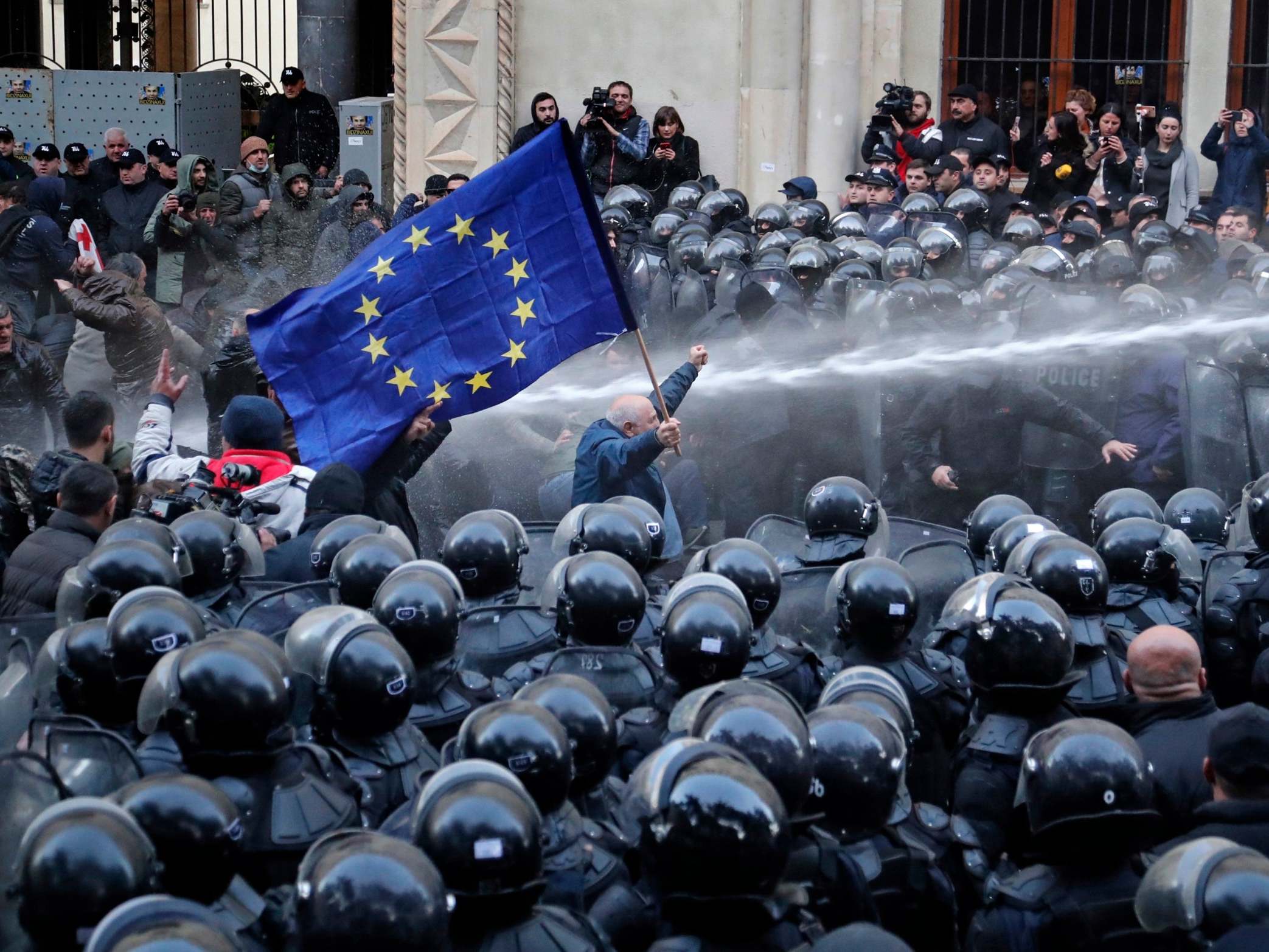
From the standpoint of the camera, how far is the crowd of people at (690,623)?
3.41 m

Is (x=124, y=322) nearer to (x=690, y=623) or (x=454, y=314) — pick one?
(x=454, y=314)

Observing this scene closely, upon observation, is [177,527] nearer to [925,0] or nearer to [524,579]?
[524,579]

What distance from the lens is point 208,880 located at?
3.55 metres

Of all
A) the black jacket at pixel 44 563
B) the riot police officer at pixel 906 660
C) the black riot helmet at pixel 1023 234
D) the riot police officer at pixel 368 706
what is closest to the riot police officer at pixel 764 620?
the riot police officer at pixel 906 660

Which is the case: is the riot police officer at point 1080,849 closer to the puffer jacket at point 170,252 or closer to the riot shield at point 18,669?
the riot shield at point 18,669

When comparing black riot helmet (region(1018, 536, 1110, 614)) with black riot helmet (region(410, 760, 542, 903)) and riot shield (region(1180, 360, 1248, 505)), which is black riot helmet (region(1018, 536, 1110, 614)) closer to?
black riot helmet (region(410, 760, 542, 903))

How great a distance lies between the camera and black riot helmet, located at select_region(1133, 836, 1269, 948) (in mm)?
3207

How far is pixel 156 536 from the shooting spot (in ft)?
18.5

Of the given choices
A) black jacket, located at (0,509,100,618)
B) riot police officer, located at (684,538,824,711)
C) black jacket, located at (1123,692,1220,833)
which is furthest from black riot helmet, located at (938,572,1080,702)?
black jacket, located at (0,509,100,618)

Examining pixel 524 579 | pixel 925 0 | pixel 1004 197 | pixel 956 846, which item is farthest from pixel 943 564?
pixel 925 0

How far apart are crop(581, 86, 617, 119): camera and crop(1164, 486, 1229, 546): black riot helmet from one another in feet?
26.3

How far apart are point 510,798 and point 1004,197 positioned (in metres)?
10.1

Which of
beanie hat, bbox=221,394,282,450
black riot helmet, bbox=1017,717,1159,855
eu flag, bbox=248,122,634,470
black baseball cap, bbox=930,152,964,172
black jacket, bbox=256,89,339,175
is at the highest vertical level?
black jacket, bbox=256,89,339,175

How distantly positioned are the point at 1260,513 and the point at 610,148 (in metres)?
8.66
